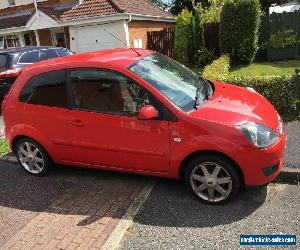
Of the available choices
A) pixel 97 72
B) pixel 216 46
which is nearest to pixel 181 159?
pixel 97 72

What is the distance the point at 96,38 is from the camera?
20891 millimetres

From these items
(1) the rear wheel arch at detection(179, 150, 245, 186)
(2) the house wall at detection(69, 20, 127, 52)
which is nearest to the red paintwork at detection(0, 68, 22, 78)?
(1) the rear wheel arch at detection(179, 150, 245, 186)

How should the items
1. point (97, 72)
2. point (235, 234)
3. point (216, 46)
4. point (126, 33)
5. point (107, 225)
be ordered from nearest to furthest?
point (235, 234)
point (107, 225)
point (97, 72)
point (216, 46)
point (126, 33)

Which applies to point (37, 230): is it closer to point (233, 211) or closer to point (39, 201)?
point (39, 201)

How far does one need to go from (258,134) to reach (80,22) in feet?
59.4

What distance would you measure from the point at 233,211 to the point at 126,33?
16.7 metres

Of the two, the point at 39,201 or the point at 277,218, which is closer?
the point at 277,218

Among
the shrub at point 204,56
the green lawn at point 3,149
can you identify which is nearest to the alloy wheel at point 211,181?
the green lawn at point 3,149

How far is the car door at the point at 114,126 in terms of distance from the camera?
493 cm

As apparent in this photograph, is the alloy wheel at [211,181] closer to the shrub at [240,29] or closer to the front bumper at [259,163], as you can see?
the front bumper at [259,163]

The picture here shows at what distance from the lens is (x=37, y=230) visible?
15.4ft

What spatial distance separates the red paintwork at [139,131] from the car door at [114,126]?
0.01 metres

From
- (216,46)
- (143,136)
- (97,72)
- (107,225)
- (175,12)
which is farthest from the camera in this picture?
(175,12)

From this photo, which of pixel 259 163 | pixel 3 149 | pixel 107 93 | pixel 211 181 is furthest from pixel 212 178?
pixel 3 149
